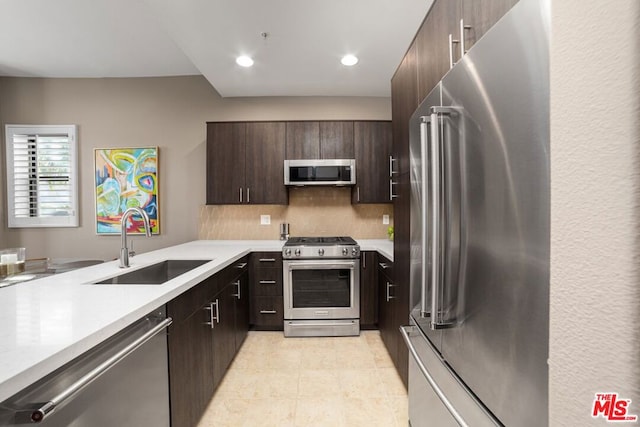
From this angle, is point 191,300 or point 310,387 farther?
point 310,387

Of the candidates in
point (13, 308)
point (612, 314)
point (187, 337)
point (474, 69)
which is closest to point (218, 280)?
point (187, 337)

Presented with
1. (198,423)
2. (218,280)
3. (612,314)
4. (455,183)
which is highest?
(455,183)

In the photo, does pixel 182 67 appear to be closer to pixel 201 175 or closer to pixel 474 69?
pixel 201 175

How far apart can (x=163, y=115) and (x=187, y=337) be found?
3019mm

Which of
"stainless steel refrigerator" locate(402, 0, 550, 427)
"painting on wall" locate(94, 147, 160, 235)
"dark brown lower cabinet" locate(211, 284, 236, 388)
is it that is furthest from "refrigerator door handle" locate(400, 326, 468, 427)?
"painting on wall" locate(94, 147, 160, 235)

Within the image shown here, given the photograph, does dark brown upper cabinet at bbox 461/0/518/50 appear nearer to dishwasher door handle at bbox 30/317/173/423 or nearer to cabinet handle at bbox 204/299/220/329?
dishwasher door handle at bbox 30/317/173/423

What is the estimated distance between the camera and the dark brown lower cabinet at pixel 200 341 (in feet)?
4.69

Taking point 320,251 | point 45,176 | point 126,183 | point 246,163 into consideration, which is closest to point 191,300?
point 320,251

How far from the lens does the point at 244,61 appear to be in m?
2.73

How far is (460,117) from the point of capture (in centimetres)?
90

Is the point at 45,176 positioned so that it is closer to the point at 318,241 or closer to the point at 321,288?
the point at 318,241

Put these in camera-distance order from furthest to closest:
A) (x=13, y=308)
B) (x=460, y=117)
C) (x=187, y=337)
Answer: (x=187, y=337)
(x=13, y=308)
(x=460, y=117)

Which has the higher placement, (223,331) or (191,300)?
(191,300)

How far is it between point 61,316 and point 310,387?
1676mm
